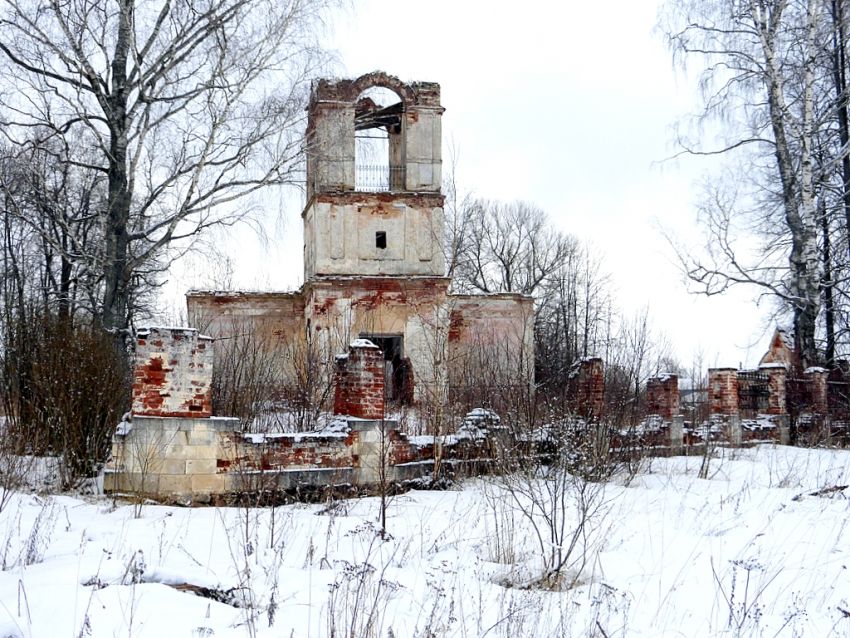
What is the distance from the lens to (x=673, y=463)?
43.0 feet

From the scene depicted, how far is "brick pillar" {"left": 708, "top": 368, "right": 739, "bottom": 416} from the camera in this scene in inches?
625

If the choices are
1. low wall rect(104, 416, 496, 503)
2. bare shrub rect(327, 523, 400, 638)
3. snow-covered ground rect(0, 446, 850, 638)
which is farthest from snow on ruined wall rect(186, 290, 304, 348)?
bare shrub rect(327, 523, 400, 638)

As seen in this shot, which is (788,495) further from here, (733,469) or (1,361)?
(1,361)

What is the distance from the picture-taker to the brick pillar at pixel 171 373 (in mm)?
9078

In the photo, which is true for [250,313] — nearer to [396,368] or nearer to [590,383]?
[396,368]

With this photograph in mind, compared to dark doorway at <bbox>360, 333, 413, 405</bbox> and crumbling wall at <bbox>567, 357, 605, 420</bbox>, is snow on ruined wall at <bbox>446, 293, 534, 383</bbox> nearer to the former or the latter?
dark doorway at <bbox>360, 333, 413, 405</bbox>

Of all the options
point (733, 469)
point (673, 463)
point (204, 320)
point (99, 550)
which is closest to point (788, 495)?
point (733, 469)

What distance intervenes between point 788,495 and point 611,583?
459 centimetres

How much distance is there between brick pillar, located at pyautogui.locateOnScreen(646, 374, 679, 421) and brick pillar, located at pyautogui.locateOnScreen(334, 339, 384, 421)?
6.23 meters

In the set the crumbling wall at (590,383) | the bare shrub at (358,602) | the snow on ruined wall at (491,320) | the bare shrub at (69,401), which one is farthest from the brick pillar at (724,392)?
the bare shrub at (358,602)

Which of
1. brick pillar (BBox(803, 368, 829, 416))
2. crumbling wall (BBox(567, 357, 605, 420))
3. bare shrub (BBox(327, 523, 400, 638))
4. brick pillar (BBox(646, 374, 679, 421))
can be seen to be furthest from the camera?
brick pillar (BBox(803, 368, 829, 416))

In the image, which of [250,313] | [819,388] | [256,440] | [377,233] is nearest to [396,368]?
[377,233]

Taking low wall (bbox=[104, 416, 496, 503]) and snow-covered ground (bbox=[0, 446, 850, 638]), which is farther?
low wall (bbox=[104, 416, 496, 503])

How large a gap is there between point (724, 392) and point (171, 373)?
35.4ft
